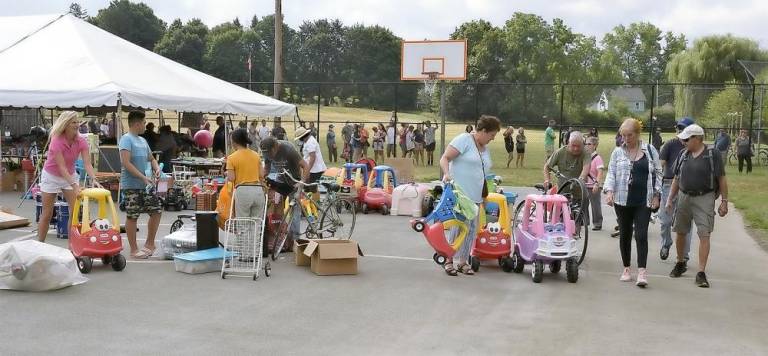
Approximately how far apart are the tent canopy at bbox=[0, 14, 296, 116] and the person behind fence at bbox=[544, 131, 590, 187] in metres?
7.80

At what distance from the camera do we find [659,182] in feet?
27.7

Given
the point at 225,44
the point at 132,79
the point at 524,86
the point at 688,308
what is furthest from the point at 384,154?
the point at 225,44

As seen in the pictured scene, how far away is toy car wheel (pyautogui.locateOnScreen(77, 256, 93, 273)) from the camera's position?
837 cm

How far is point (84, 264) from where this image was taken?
27.4ft

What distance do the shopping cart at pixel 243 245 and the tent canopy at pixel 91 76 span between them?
269 inches

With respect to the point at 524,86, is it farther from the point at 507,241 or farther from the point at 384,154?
the point at 507,241

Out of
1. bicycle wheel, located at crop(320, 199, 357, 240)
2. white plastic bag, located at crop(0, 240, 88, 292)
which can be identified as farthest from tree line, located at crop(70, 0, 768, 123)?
white plastic bag, located at crop(0, 240, 88, 292)

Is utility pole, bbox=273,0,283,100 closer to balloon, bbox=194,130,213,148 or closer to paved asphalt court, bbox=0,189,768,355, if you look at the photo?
balloon, bbox=194,130,213,148

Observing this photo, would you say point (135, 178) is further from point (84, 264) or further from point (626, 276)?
point (626, 276)

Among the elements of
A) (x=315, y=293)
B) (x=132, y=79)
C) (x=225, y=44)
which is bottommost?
(x=315, y=293)

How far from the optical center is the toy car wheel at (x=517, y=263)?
9.00 metres

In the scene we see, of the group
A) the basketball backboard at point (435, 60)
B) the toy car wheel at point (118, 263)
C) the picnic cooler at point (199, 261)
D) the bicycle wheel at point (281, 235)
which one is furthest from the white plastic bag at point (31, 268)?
the basketball backboard at point (435, 60)

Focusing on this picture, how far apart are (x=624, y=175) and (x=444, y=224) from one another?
1910 millimetres

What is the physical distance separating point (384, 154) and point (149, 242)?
23351 mm
